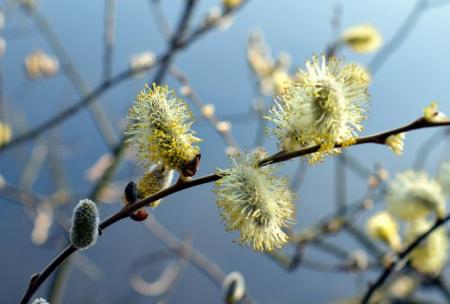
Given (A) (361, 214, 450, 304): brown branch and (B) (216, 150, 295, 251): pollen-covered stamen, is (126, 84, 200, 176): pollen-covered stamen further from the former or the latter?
(A) (361, 214, 450, 304): brown branch

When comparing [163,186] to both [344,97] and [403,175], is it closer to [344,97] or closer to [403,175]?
[344,97]

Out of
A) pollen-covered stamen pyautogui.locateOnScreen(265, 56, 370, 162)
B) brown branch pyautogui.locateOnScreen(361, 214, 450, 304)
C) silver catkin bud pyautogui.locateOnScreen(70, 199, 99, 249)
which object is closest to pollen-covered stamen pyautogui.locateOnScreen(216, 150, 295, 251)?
pollen-covered stamen pyautogui.locateOnScreen(265, 56, 370, 162)

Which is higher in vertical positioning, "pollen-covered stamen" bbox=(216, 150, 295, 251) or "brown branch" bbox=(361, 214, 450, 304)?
"pollen-covered stamen" bbox=(216, 150, 295, 251)

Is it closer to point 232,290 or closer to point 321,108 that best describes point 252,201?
point 321,108

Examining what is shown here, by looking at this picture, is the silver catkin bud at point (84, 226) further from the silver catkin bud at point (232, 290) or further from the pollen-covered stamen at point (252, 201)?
the silver catkin bud at point (232, 290)

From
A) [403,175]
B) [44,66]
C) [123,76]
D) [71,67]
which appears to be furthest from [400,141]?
[44,66]

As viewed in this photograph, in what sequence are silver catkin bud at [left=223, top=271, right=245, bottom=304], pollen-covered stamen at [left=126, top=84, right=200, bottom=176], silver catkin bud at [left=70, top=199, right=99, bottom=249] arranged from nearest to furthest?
silver catkin bud at [left=70, top=199, right=99, bottom=249] < pollen-covered stamen at [left=126, top=84, right=200, bottom=176] < silver catkin bud at [left=223, top=271, right=245, bottom=304]

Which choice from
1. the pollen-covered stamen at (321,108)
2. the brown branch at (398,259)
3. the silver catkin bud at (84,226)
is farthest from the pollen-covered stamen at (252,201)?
the brown branch at (398,259)

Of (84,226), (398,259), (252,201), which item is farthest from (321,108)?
(398,259)
